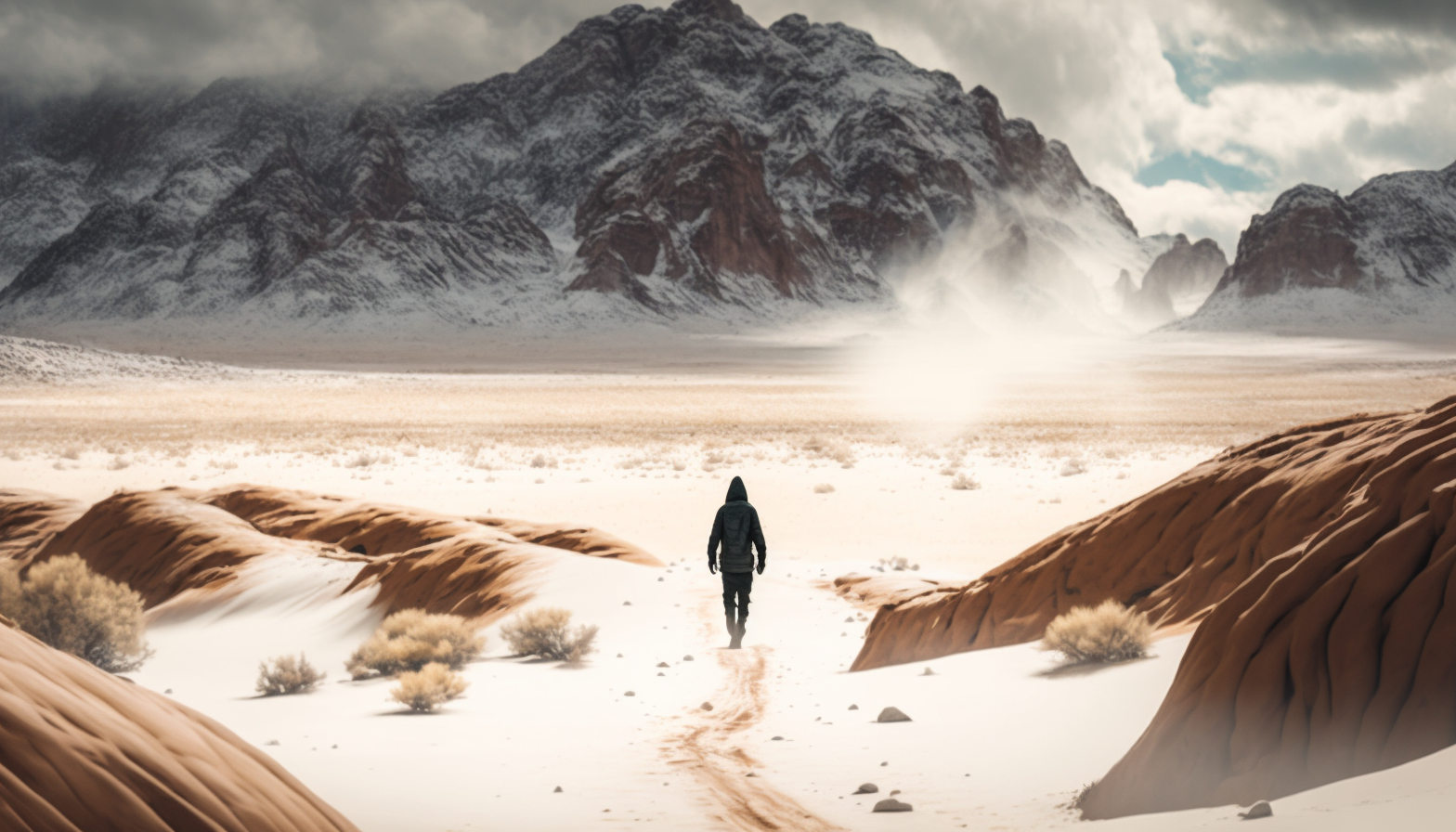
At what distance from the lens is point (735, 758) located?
19.0 ft

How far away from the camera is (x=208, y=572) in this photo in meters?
13.0

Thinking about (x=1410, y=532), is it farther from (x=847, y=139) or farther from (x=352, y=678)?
(x=847, y=139)

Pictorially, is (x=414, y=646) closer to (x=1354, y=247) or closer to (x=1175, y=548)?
(x=1175, y=548)

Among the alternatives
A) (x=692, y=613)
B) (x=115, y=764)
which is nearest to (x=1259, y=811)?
(x=115, y=764)

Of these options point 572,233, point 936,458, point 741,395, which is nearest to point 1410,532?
point 936,458

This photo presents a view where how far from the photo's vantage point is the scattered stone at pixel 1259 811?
3.24 m

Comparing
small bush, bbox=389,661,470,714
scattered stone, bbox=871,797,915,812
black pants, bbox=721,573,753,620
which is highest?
black pants, bbox=721,573,753,620

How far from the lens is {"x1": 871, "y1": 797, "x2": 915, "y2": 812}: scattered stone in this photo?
15.0ft

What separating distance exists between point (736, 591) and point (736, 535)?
48 centimetres

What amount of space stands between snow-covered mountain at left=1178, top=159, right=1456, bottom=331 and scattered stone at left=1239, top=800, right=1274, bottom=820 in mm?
147070

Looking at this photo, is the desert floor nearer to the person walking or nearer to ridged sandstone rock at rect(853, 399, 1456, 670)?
the person walking

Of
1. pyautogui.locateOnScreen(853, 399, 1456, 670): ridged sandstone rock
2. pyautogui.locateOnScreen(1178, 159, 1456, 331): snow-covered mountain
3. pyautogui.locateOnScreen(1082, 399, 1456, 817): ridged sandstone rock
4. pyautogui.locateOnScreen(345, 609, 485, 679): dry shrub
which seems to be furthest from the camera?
pyautogui.locateOnScreen(1178, 159, 1456, 331): snow-covered mountain

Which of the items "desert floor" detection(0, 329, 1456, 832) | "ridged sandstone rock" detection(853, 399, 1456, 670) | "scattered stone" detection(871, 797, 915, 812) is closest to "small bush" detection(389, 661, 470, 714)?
"desert floor" detection(0, 329, 1456, 832)

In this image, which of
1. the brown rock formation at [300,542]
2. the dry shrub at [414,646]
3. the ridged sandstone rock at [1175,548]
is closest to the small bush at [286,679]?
the dry shrub at [414,646]
